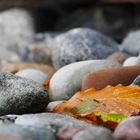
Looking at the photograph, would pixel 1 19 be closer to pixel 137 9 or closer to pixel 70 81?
pixel 137 9

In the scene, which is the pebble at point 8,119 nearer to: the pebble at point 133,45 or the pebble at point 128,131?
the pebble at point 128,131

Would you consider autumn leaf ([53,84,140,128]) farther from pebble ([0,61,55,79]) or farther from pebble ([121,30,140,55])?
pebble ([121,30,140,55])

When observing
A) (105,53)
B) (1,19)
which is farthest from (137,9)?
(105,53)

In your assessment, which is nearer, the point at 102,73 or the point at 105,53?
the point at 102,73

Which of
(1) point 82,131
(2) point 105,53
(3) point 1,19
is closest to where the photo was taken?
(1) point 82,131

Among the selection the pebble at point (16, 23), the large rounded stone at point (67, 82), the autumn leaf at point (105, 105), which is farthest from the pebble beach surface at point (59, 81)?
the pebble at point (16, 23)

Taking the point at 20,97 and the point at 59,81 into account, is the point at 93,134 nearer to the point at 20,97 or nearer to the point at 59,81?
the point at 20,97

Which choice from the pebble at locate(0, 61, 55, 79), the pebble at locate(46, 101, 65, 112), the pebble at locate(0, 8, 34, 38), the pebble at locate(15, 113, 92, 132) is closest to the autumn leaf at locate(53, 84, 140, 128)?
the pebble at locate(46, 101, 65, 112)
